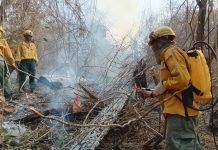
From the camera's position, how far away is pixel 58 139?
195 inches

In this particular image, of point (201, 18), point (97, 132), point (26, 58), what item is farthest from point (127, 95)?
point (26, 58)

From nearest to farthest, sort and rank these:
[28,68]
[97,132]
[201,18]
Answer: [97,132], [201,18], [28,68]

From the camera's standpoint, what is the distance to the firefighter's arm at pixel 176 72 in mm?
3359

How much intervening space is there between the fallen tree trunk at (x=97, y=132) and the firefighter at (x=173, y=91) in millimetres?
1097

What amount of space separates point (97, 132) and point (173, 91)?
1.72 metres

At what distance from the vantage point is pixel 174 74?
3.40 metres

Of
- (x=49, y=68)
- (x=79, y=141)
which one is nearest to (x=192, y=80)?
(x=79, y=141)

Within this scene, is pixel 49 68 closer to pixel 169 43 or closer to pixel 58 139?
pixel 58 139

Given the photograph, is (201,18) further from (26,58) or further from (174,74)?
(26,58)

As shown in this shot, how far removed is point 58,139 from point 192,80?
7.62 feet

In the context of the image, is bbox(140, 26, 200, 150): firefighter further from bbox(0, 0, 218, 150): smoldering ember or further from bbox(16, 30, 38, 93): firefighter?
bbox(16, 30, 38, 93): firefighter

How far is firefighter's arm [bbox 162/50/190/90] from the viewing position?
336cm

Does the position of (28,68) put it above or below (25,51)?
below

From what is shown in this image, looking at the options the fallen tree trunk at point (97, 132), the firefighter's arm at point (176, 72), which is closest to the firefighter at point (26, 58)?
the fallen tree trunk at point (97, 132)
